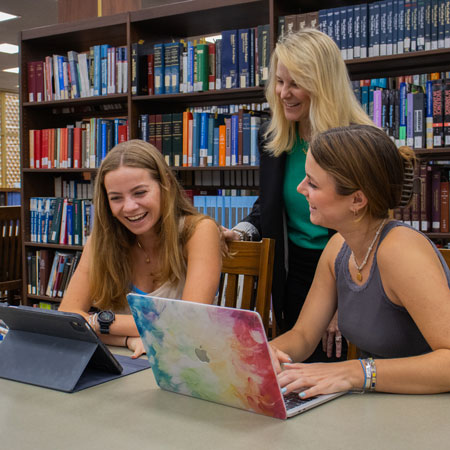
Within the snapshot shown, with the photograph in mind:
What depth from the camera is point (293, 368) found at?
1.04 metres

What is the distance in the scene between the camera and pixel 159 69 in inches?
128

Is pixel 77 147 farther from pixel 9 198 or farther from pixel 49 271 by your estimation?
pixel 9 198

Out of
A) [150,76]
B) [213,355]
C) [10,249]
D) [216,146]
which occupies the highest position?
[150,76]

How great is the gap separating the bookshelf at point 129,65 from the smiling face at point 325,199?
1569 millimetres

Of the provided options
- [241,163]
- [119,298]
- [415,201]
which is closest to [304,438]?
[119,298]

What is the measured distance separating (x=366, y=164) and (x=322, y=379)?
42 centimetres

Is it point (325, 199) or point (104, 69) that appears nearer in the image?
point (325, 199)

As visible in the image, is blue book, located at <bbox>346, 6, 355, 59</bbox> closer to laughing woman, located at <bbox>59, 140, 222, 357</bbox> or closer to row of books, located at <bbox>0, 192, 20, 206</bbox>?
laughing woman, located at <bbox>59, 140, 222, 357</bbox>

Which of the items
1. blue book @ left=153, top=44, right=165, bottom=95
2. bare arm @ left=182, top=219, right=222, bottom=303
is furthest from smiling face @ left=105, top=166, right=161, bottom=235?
blue book @ left=153, top=44, right=165, bottom=95

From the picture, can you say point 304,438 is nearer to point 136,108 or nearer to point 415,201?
point 415,201

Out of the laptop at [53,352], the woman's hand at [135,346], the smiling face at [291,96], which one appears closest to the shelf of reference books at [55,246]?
the smiling face at [291,96]

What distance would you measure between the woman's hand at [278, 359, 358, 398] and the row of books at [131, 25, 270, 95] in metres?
2.09

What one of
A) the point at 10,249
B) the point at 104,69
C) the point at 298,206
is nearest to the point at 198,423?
the point at 298,206

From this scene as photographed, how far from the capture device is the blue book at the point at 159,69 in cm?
325
